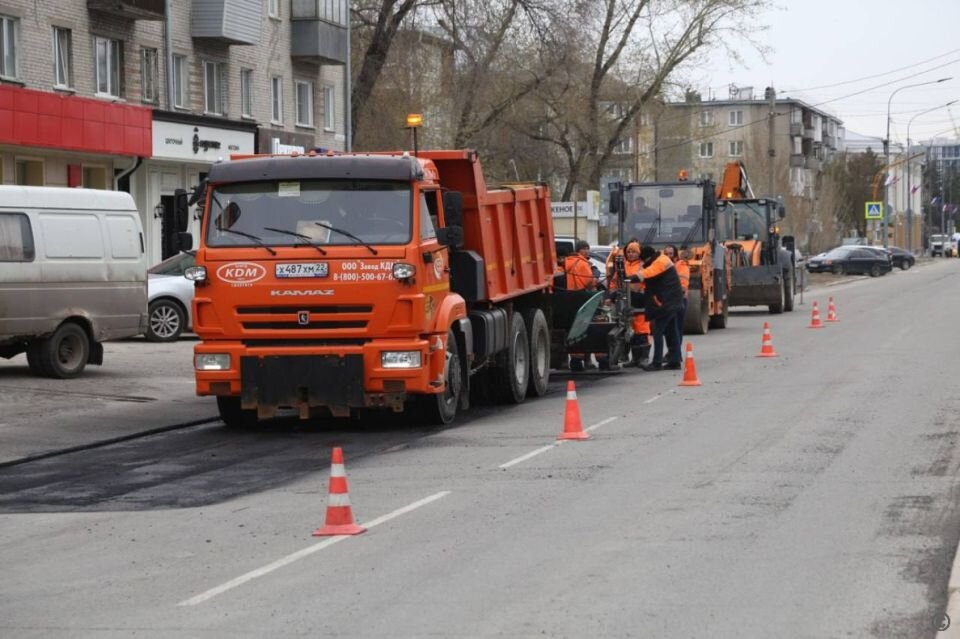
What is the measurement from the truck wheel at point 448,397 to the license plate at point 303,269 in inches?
61.8

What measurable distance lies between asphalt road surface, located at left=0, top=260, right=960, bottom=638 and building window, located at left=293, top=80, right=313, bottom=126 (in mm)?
28618

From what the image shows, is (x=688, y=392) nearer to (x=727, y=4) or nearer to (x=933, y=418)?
(x=933, y=418)

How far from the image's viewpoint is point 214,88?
4006 centimetres

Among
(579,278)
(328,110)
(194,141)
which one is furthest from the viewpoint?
(328,110)

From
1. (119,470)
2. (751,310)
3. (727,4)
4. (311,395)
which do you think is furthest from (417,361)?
(727,4)

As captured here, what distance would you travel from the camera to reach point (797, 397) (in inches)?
704

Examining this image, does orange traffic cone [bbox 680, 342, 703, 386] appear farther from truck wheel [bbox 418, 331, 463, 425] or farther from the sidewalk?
the sidewalk

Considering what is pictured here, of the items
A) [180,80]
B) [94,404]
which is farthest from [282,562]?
[180,80]

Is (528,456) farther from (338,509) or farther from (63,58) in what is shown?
(63,58)

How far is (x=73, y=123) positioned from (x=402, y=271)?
1966cm

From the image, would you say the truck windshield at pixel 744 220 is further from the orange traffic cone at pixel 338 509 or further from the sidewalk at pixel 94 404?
the orange traffic cone at pixel 338 509

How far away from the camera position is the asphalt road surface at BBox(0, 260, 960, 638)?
7.54 m

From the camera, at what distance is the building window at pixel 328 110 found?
46938mm

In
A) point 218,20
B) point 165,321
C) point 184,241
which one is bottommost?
point 165,321
